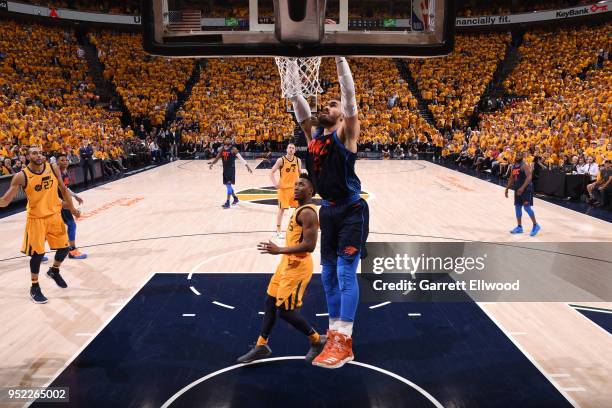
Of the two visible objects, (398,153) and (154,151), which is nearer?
(154,151)

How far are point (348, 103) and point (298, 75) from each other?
1.50m

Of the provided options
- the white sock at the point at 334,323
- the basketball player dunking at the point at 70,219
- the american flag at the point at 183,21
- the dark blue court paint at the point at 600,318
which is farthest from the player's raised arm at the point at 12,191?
the dark blue court paint at the point at 600,318

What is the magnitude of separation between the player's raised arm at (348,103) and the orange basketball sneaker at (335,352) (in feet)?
5.41

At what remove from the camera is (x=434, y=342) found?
497cm

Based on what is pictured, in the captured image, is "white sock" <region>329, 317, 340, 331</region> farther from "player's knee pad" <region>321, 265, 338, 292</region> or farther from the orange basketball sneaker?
"player's knee pad" <region>321, 265, 338, 292</region>

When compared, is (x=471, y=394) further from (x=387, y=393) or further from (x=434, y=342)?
(x=434, y=342)

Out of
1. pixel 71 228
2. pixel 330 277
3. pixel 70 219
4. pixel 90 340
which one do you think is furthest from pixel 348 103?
pixel 71 228

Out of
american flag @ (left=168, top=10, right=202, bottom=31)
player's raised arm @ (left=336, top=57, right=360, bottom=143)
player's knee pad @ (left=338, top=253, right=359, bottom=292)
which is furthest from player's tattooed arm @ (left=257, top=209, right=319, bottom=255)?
american flag @ (left=168, top=10, right=202, bottom=31)

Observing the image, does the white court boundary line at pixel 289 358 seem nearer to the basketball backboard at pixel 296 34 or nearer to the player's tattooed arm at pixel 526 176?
the basketball backboard at pixel 296 34

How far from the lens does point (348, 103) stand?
3.97m

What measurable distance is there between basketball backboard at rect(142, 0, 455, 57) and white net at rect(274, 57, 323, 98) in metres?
0.51

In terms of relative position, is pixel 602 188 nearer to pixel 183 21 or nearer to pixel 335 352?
pixel 335 352

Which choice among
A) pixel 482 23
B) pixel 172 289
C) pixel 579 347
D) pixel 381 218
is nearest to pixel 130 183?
pixel 381 218

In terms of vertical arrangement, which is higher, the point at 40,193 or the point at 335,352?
the point at 40,193
